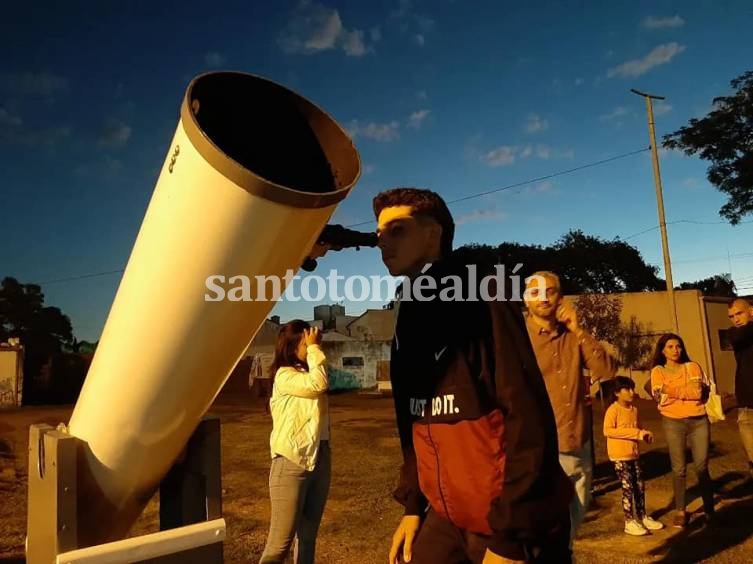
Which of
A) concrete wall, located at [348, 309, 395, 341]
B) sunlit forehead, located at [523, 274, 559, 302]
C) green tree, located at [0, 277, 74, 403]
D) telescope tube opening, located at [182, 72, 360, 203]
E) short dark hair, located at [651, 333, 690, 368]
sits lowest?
short dark hair, located at [651, 333, 690, 368]

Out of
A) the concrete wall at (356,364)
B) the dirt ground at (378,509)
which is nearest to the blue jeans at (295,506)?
the dirt ground at (378,509)

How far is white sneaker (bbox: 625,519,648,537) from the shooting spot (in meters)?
4.62

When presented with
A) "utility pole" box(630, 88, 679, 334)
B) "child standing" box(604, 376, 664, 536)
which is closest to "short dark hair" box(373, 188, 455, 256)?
"child standing" box(604, 376, 664, 536)

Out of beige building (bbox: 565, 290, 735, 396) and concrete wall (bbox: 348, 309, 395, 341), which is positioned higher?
concrete wall (bbox: 348, 309, 395, 341)

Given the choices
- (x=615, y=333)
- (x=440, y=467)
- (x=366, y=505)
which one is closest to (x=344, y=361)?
(x=615, y=333)

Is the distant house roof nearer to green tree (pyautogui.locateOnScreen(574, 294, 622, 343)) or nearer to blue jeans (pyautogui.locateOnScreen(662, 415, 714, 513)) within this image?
green tree (pyautogui.locateOnScreen(574, 294, 622, 343))

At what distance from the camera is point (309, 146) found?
4.87 ft

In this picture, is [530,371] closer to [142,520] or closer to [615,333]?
[142,520]

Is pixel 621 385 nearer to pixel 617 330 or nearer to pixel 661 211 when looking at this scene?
pixel 661 211

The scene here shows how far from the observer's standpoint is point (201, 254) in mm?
1294

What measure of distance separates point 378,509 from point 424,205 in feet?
15.3

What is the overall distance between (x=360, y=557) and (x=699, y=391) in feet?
9.90

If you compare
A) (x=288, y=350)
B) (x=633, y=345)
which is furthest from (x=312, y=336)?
(x=633, y=345)

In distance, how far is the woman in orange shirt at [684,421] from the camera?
488 cm
